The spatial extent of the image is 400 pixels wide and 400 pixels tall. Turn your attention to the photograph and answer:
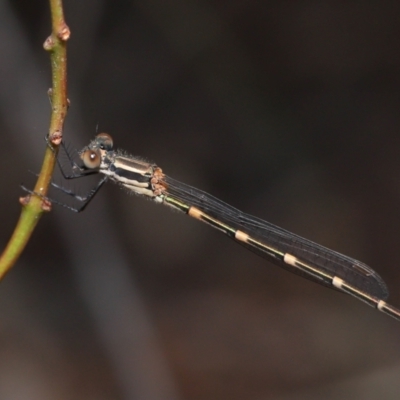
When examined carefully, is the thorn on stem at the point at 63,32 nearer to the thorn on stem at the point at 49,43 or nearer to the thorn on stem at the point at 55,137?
the thorn on stem at the point at 49,43

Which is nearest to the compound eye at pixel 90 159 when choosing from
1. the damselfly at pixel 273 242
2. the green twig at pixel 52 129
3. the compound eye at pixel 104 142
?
the compound eye at pixel 104 142

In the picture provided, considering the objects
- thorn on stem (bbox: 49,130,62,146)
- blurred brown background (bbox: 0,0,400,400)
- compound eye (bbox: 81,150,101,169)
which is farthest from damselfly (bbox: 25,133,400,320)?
thorn on stem (bbox: 49,130,62,146)

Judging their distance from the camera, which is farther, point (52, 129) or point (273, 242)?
point (273, 242)

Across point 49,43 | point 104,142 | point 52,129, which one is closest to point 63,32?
point 49,43

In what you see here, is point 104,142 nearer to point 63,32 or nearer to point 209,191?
point 63,32

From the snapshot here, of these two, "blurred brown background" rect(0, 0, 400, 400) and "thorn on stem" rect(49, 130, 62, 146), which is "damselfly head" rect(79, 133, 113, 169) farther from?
"blurred brown background" rect(0, 0, 400, 400)

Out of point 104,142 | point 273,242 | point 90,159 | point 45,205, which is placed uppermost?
point 273,242

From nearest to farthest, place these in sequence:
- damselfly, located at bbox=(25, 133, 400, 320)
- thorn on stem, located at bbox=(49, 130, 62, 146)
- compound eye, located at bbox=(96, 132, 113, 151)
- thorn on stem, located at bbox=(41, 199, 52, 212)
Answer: thorn on stem, located at bbox=(49, 130, 62, 146) < thorn on stem, located at bbox=(41, 199, 52, 212) < compound eye, located at bbox=(96, 132, 113, 151) < damselfly, located at bbox=(25, 133, 400, 320)
